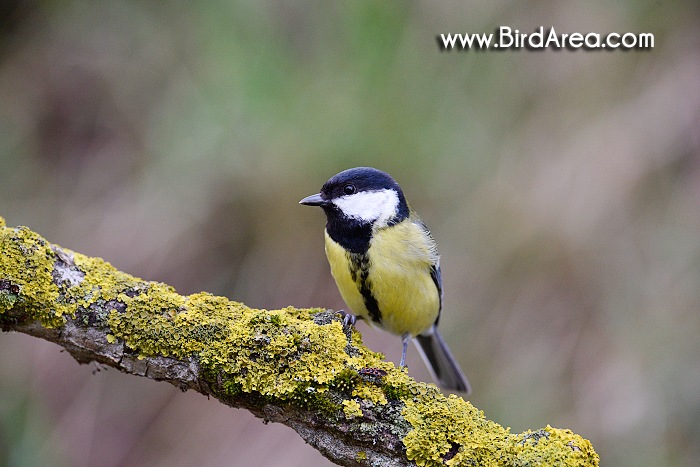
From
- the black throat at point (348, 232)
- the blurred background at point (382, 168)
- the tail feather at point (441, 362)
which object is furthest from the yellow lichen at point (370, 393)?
the blurred background at point (382, 168)

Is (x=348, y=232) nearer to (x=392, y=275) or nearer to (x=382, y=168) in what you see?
(x=392, y=275)

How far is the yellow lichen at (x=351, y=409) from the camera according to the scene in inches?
59.6

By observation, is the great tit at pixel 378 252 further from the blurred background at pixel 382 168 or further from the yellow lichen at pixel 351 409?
the blurred background at pixel 382 168

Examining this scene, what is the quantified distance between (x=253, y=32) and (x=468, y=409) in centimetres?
279

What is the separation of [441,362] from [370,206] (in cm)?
100

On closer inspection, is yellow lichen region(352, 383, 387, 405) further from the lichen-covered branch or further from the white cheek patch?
the white cheek patch

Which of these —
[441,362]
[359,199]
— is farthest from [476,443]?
[441,362]

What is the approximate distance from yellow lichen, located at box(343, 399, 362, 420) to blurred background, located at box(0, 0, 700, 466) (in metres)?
1.86

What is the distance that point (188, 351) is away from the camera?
1.60 meters

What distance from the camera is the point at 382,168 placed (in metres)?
3.63

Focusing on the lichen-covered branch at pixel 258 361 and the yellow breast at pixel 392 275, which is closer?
the lichen-covered branch at pixel 258 361

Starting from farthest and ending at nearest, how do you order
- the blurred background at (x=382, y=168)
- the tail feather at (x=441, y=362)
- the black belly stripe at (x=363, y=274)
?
the blurred background at (x=382, y=168) → the tail feather at (x=441, y=362) → the black belly stripe at (x=363, y=274)

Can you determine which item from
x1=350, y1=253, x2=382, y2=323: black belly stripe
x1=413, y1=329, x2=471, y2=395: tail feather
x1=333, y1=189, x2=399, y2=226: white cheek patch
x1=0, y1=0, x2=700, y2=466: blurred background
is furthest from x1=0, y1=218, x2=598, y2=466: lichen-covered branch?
x1=0, y1=0, x2=700, y2=466: blurred background

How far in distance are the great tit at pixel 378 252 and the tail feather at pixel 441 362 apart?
49 centimetres
